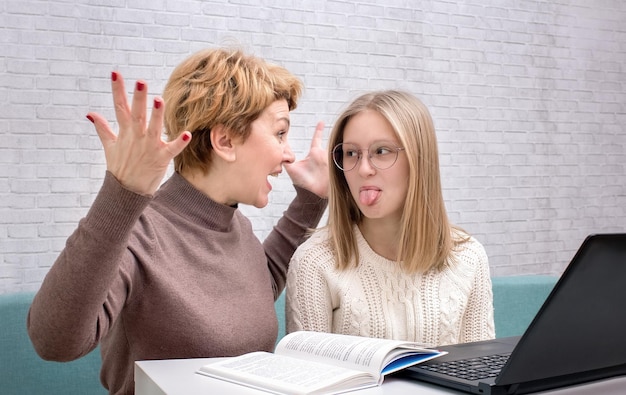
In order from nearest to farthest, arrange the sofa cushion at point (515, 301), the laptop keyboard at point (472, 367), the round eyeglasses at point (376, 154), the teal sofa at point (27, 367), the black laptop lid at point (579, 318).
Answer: the black laptop lid at point (579, 318) < the laptop keyboard at point (472, 367) < the round eyeglasses at point (376, 154) < the teal sofa at point (27, 367) < the sofa cushion at point (515, 301)

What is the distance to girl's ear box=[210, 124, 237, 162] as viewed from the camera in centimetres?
157

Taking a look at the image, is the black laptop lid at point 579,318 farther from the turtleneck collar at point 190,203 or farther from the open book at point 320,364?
the turtleneck collar at point 190,203

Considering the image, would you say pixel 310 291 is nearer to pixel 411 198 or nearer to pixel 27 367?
pixel 411 198

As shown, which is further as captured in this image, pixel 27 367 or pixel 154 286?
pixel 27 367

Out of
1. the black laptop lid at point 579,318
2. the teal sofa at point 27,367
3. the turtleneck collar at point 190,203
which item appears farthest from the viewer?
the teal sofa at point 27,367

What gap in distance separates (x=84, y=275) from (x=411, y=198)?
2.60 feet

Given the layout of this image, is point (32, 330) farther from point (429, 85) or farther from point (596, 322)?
point (429, 85)

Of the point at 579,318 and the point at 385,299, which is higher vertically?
the point at 579,318

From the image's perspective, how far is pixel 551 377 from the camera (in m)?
0.99

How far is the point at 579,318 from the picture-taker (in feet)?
3.07

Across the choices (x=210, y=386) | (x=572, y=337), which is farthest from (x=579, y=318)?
(x=210, y=386)

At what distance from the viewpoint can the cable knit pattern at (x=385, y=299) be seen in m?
1.62

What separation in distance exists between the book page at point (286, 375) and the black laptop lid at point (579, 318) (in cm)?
20

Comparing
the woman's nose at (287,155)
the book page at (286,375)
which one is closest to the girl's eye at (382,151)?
the woman's nose at (287,155)
